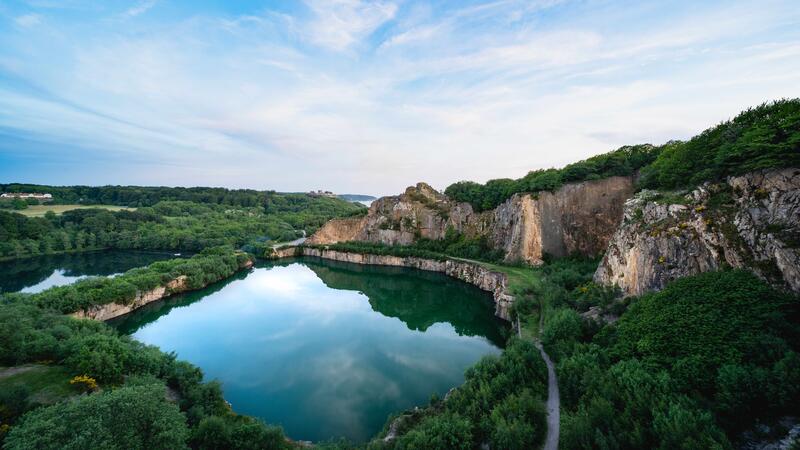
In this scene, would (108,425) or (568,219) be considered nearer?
(108,425)

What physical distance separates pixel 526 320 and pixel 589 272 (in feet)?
39.9

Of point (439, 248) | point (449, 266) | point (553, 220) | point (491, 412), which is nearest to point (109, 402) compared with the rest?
point (491, 412)

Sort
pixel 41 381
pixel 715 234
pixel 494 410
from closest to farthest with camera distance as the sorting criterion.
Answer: pixel 494 410
pixel 41 381
pixel 715 234

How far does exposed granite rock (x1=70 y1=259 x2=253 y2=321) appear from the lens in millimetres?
29655

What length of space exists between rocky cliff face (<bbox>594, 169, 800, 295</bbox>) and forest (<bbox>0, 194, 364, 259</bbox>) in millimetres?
61874

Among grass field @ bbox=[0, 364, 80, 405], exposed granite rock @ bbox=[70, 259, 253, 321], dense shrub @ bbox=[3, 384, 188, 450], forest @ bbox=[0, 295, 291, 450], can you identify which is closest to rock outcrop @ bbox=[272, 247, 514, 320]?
forest @ bbox=[0, 295, 291, 450]

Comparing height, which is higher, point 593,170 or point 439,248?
point 593,170

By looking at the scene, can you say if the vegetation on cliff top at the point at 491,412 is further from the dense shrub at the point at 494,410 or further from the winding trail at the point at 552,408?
the winding trail at the point at 552,408

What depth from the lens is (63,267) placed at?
55.3 meters

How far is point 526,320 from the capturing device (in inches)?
987

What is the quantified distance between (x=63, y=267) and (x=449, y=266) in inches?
2476

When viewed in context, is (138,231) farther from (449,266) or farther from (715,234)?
(715,234)

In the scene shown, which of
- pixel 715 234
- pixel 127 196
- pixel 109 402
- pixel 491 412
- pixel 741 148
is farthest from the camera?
pixel 127 196

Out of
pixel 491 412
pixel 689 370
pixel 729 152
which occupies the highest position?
pixel 729 152
